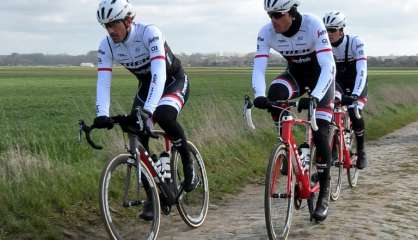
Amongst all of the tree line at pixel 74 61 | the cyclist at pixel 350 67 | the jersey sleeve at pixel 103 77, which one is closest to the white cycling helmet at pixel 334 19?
the cyclist at pixel 350 67

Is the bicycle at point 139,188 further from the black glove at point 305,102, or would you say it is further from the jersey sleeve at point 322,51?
the jersey sleeve at point 322,51

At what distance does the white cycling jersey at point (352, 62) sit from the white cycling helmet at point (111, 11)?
422cm

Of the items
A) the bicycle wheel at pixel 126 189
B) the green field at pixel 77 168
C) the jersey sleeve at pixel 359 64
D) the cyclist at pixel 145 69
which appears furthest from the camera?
the jersey sleeve at pixel 359 64

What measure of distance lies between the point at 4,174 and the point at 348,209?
434 cm

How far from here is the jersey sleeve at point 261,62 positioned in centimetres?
579

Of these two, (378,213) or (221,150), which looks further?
(221,150)

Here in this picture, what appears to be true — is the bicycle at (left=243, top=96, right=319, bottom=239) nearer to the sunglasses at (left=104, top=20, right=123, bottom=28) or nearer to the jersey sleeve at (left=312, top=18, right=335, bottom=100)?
the jersey sleeve at (left=312, top=18, right=335, bottom=100)

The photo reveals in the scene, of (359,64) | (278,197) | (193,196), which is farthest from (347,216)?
(359,64)

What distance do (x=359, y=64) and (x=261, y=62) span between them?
9.29 feet

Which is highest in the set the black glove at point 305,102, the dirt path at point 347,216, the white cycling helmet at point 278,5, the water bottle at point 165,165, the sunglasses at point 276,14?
the white cycling helmet at point 278,5

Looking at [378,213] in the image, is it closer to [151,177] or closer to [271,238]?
[271,238]

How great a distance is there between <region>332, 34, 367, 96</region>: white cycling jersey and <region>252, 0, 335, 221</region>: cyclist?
1967 mm

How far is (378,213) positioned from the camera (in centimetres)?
656

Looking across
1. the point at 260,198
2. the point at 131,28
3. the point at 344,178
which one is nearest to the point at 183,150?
the point at 131,28
